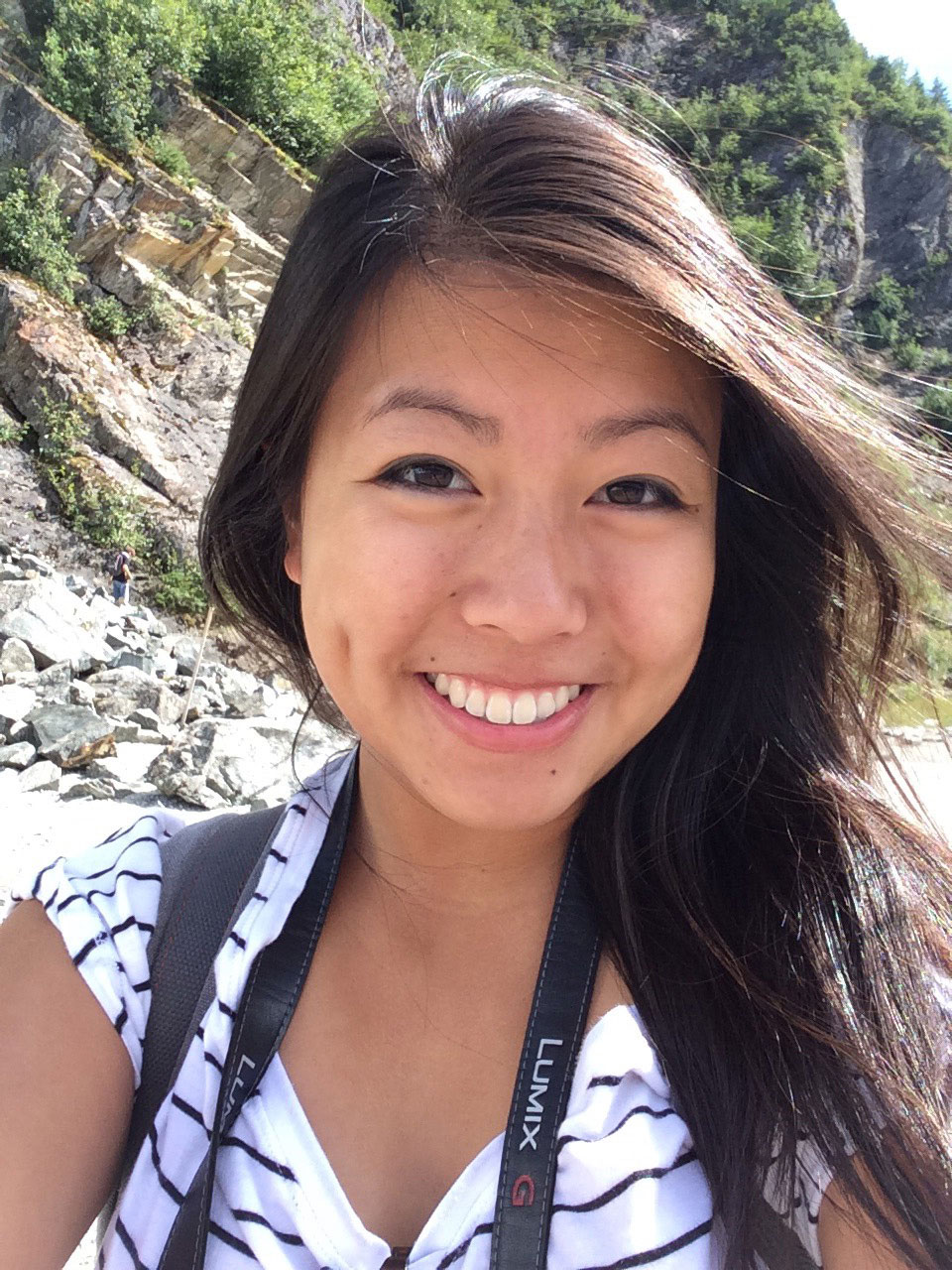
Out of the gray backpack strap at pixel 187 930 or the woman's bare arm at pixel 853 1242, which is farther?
the gray backpack strap at pixel 187 930

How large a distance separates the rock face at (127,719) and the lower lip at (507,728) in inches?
106

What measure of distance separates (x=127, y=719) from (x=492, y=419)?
5.93 m

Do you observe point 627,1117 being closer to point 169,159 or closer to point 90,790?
point 90,790

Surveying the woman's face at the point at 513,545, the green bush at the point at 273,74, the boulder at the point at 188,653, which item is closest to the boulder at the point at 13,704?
the boulder at the point at 188,653

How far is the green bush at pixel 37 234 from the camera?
12.3 m

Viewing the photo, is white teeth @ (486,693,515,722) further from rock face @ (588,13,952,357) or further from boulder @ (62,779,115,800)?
rock face @ (588,13,952,357)

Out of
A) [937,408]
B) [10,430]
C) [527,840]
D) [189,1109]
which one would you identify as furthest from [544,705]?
[10,430]

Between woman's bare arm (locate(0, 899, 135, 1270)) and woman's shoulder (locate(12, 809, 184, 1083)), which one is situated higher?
woman's shoulder (locate(12, 809, 184, 1083))

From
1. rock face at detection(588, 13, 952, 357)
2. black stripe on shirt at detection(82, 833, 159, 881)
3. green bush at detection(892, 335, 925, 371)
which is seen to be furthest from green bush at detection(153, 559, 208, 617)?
rock face at detection(588, 13, 952, 357)

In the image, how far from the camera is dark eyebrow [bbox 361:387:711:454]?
0.98 meters

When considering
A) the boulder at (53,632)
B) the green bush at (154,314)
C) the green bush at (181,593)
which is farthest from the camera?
the green bush at (154,314)

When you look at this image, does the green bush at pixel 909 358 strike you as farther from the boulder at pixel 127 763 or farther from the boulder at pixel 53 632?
the boulder at pixel 53 632

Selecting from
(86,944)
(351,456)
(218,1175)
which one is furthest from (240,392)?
(218,1175)

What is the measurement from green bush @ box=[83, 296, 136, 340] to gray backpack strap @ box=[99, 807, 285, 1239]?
1349 centimetres
